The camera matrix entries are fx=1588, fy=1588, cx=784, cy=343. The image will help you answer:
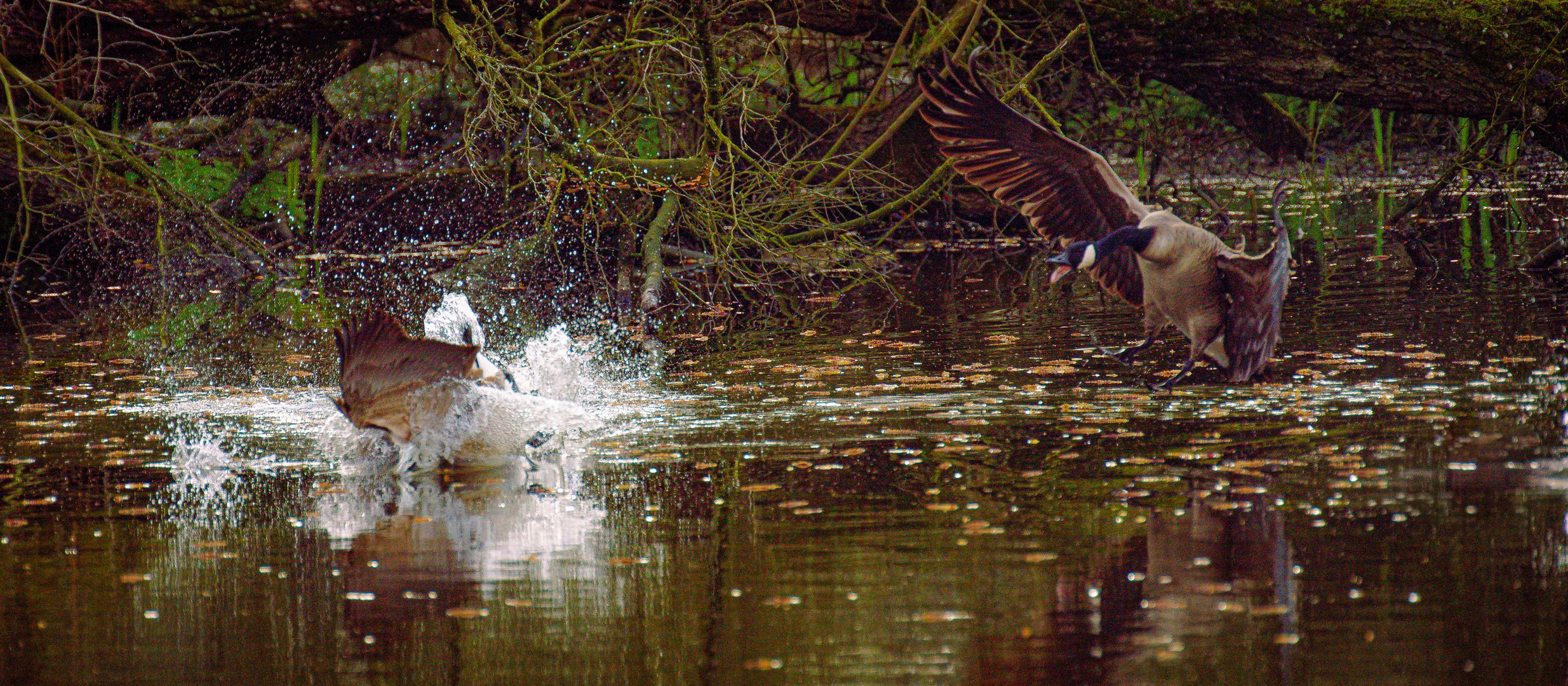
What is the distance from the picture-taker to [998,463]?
4988 millimetres

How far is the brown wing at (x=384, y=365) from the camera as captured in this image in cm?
498

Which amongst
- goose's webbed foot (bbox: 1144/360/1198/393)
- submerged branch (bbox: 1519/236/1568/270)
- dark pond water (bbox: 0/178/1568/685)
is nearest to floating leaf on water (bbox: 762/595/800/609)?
dark pond water (bbox: 0/178/1568/685)

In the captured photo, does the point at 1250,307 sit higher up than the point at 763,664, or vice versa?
the point at 1250,307

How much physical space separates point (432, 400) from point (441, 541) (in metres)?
0.94

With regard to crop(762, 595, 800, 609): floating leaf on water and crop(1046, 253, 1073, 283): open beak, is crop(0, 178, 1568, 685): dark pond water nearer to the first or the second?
crop(762, 595, 800, 609): floating leaf on water

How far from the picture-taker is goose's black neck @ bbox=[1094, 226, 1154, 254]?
19.2 ft

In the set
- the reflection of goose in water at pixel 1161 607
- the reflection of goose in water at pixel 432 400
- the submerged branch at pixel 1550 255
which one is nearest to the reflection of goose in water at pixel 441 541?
the reflection of goose in water at pixel 432 400

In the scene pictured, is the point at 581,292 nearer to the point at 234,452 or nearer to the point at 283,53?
the point at 283,53

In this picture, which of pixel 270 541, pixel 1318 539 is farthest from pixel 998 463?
pixel 270 541

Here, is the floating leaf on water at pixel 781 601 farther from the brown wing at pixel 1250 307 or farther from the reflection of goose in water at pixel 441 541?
the brown wing at pixel 1250 307

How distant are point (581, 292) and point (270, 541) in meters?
5.73

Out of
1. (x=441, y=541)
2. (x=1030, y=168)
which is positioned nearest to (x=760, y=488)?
(x=441, y=541)

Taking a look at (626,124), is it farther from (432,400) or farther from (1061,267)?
(432,400)

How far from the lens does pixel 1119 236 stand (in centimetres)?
585
